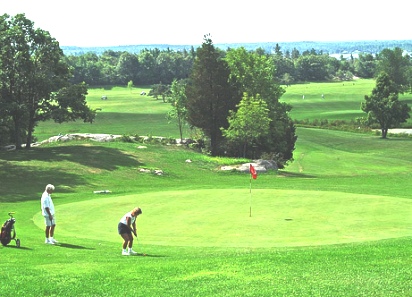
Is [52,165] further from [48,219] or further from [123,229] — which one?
[123,229]

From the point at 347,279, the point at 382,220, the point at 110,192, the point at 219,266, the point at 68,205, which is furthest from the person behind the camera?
the point at 110,192

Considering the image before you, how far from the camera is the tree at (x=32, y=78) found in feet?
182

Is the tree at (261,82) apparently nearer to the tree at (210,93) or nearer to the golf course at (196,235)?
the tree at (210,93)

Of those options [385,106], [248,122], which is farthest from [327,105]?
[248,122]

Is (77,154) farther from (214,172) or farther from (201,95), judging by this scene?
(201,95)

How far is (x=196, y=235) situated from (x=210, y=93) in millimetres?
44820

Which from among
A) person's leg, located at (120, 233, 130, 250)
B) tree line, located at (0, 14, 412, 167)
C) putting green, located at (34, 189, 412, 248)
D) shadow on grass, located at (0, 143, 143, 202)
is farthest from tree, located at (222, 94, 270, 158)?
person's leg, located at (120, 233, 130, 250)

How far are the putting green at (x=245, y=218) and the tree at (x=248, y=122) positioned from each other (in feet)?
95.8

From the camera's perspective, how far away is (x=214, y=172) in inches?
2057

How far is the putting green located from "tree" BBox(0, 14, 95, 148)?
28.0m

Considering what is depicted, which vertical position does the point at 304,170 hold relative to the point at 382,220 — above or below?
below

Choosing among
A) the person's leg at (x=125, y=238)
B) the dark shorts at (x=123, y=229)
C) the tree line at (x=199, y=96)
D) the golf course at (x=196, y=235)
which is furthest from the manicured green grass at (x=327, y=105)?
the person's leg at (x=125, y=238)

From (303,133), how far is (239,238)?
85870 millimetres

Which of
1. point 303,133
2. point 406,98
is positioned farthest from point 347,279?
point 406,98
